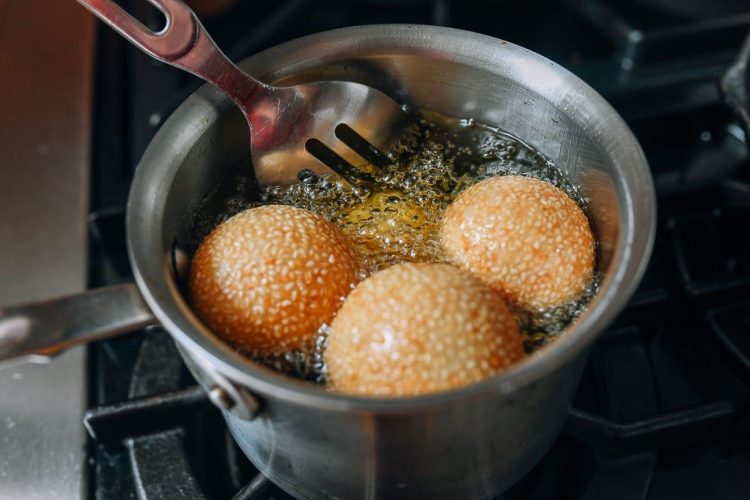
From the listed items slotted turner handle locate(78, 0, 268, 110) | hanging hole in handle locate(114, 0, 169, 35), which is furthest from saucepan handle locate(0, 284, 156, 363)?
hanging hole in handle locate(114, 0, 169, 35)

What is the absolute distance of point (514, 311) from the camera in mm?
638

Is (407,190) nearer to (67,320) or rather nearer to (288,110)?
(288,110)

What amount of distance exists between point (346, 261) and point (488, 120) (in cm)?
25

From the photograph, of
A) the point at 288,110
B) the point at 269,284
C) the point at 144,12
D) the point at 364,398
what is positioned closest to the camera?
the point at 364,398

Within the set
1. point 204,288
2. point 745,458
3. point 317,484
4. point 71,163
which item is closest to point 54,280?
point 71,163

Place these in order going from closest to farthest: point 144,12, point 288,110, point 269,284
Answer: point 269,284, point 288,110, point 144,12

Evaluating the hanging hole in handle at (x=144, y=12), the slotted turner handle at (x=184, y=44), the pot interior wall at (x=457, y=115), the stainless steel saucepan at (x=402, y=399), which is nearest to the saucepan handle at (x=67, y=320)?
the stainless steel saucepan at (x=402, y=399)

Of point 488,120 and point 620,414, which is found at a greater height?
point 488,120

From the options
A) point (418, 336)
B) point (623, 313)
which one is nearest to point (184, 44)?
point (418, 336)

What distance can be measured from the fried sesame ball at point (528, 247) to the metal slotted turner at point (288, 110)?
0.17 meters

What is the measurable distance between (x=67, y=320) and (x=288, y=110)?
0.31 meters

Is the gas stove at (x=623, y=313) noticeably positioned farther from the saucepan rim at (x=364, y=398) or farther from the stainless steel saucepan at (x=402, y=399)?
the saucepan rim at (x=364, y=398)

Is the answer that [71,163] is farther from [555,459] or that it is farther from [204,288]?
[555,459]

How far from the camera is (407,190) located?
2.50 feet
